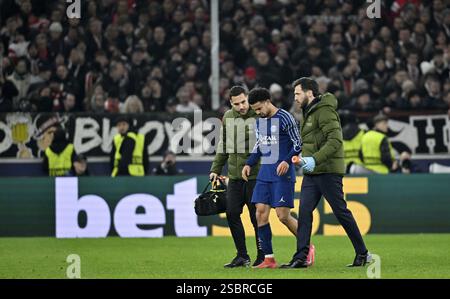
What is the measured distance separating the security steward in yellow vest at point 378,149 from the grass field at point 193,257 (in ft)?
4.87

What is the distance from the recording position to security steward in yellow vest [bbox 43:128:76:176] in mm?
19891

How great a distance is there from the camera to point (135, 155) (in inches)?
782

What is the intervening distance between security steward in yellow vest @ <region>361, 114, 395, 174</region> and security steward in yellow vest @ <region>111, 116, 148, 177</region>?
366 cm

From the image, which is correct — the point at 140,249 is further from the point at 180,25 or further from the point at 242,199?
the point at 180,25

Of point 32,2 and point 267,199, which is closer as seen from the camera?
point 267,199

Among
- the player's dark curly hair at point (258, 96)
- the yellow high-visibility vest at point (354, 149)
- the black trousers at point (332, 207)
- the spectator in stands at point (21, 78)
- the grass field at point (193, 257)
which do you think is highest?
the spectator in stands at point (21, 78)

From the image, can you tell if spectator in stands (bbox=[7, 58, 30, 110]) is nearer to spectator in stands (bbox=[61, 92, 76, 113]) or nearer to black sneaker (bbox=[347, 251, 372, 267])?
spectator in stands (bbox=[61, 92, 76, 113])

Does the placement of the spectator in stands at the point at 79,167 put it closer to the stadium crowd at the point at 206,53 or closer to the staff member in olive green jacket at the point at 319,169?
the stadium crowd at the point at 206,53

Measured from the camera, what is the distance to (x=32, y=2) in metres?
23.9

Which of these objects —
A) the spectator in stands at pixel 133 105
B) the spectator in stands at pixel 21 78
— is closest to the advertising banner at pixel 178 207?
the spectator in stands at pixel 133 105

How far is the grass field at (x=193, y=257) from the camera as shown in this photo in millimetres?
12719

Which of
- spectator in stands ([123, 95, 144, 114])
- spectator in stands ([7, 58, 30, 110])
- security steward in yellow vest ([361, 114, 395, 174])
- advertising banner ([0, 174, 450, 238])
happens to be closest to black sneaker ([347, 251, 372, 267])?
advertising banner ([0, 174, 450, 238])

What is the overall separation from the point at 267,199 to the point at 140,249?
12.6ft
